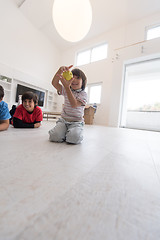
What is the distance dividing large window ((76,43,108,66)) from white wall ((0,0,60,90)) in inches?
42.1

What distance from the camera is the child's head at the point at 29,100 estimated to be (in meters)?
1.20

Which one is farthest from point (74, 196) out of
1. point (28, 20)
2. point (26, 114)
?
point (28, 20)

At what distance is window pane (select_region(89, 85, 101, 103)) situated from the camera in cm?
409

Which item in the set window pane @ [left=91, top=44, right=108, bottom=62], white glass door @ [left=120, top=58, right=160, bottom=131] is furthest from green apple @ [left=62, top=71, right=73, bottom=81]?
window pane @ [left=91, top=44, right=108, bottom=62]

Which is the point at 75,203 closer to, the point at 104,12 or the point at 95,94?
the point at 95,94

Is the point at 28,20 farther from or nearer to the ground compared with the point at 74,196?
farther from the ground

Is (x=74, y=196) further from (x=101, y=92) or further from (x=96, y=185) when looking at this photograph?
(x=101, y=92)

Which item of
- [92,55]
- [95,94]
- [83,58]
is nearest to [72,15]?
[95,94]

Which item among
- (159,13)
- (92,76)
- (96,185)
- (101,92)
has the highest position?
(159,13)

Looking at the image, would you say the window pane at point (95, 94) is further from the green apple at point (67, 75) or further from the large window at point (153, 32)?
the green apple at point (67, 75)

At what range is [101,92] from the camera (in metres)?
3.91

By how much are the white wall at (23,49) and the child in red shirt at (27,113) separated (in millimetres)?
2833

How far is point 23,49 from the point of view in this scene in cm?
379

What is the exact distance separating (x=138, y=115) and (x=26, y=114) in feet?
13.8
